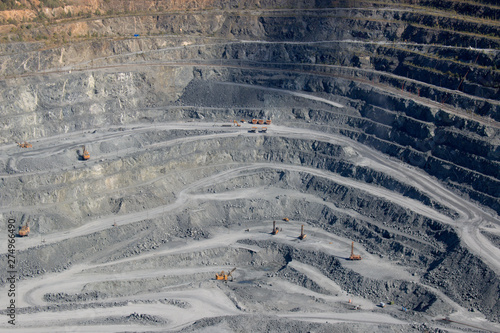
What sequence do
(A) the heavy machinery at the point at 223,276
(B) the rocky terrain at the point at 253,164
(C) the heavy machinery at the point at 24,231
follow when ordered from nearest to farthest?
(B) the rocky terrain at the point at 253,164, (A) the heavy machinery at the point at 223,276, (C) the heavy machinery at the point at 24,231

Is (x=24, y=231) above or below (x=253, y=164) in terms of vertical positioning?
below

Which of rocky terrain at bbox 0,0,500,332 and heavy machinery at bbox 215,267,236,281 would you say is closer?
rocky terrain at bbox 0,0,500,332

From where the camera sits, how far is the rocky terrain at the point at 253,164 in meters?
56.0

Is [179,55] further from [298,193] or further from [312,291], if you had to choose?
[312,291]

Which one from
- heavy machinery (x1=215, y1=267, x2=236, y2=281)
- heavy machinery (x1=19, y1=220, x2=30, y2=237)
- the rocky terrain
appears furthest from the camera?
heavy machinery (x1=19, y1=220, x2=30, y2=237)

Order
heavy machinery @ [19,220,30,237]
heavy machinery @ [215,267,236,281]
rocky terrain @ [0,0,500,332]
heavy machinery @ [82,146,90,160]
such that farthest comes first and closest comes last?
1. heavy machinery @ [82,146,90,160]
2. heavy machinery @ [19,220,30,237]
3. heavy machinery @ [215,267,236,281]
4. rocky terrain @ [0,0,500,332]

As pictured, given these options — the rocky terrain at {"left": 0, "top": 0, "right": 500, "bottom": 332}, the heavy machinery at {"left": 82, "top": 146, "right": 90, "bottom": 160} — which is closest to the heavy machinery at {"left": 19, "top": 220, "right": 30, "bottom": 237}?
the rocky terrain at {"left": 0, "top": 0, "right": 500, "bottom": 332}

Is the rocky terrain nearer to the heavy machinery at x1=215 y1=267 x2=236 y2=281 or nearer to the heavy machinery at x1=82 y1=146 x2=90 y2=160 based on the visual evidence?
the heavy machinery at x1=82 y1=146 x2=90 y2=160

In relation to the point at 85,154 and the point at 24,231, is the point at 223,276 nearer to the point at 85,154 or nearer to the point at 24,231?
the point at 24,231

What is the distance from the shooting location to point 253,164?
7831 cm

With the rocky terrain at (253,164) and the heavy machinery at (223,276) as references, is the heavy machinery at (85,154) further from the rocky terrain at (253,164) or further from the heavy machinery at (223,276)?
the heavy machinery at (223,276)

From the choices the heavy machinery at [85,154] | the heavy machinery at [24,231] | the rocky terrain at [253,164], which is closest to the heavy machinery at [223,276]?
the rocky terrain at [253,164]

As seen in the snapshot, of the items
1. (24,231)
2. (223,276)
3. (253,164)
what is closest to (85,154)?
(24,231)

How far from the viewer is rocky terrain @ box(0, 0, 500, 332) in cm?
5603
